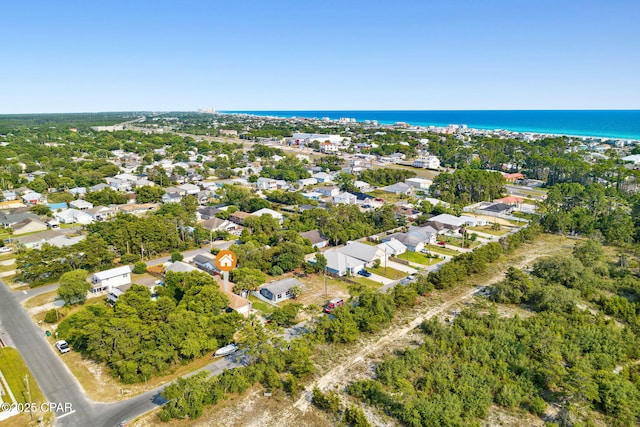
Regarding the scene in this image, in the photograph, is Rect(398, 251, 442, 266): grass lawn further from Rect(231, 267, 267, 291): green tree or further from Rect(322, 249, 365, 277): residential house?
Rect(231, 267, 267, 291): green tree

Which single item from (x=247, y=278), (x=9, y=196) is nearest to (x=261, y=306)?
(x=247, y=278)

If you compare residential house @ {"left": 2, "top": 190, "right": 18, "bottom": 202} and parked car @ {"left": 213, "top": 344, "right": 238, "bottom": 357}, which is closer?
parked car @ {"left": 213, "top": 344, "right": 238, "bottom": 357}

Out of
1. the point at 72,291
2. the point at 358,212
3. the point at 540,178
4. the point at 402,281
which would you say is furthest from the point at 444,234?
the point at 540,178

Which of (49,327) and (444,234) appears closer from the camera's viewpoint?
(49,327)

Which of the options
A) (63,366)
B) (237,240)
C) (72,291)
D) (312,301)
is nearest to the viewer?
(63,366)

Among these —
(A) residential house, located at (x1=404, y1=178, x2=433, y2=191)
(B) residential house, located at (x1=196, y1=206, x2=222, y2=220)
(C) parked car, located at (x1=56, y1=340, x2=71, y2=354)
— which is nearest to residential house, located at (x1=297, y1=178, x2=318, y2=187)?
(A) residential house, located at (x1=404, y1=178, x2=433, y2=191)

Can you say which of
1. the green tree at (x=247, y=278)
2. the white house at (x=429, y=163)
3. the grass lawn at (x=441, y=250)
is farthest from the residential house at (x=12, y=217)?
the white house at (x=429, y=163)

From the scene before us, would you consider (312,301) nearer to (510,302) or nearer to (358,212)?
(510,302)
